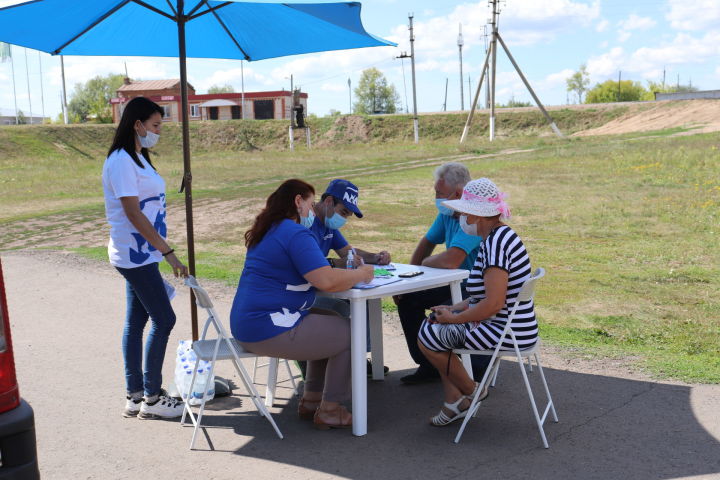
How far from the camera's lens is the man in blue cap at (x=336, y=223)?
5453 mm

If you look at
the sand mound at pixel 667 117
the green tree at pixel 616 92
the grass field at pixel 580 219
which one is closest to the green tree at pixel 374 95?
the green tree at pixel 616 92

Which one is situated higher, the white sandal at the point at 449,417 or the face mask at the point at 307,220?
the face mask at the point at 307,220

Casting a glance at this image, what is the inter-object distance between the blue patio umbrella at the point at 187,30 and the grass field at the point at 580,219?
3195 mm

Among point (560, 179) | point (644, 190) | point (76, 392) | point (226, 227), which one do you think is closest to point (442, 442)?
point (76, 392)

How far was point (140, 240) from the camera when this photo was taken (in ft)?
15.6

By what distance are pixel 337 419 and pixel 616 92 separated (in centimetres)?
10511

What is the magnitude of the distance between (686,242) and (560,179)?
991cm

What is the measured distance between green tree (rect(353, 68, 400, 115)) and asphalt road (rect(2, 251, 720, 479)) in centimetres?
10889

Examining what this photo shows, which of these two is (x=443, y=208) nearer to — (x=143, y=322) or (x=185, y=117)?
(x=185, y=117)

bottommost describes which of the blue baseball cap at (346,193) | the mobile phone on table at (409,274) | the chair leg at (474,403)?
the chair leg at (474,403)

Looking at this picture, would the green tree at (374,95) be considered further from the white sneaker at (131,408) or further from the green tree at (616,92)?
the white sneaker at (131,408)

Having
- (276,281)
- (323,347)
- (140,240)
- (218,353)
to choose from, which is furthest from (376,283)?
(140,240)

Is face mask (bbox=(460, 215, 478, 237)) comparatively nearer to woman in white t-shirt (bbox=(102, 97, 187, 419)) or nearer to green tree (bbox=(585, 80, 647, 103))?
woman in white t-shirt (bbox=(102, 97, 187, 419))

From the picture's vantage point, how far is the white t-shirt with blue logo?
4672 mm
